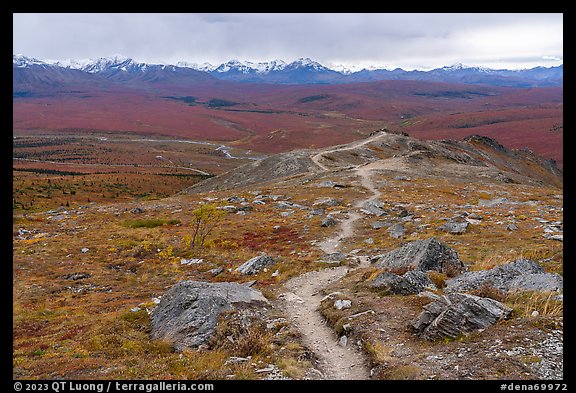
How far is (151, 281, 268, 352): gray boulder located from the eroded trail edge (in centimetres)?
198

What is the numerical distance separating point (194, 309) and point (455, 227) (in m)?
24.0

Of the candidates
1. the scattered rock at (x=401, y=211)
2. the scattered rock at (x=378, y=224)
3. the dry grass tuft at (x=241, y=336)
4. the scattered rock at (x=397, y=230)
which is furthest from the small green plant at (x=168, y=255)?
the scattered rock at (x=401, y=211)

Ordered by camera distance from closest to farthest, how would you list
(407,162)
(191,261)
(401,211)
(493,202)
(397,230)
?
1. (191,261)
2. (397,230)
3. (401,211)
4. (493,202)
5. (407,162)

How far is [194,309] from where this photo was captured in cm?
1520

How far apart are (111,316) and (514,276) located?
18.1 meters

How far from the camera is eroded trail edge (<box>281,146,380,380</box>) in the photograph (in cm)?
1174

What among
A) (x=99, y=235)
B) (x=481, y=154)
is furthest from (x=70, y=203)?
(x=481, y=154)

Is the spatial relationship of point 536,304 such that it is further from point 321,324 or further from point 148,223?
point 148,223

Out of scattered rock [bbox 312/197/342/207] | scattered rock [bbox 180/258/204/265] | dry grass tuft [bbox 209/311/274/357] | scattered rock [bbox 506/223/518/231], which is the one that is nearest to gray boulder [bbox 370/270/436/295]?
dry grass tuft [bbox 209/311/274/357]

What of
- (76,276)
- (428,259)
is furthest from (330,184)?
(428,259)

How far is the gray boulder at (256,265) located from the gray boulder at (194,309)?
6935mm

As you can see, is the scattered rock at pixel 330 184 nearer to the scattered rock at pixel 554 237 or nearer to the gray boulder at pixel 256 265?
the scattered rock at pixel 554 237

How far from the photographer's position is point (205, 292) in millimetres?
16250

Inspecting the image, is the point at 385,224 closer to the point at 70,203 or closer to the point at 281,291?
the point at 281,291
